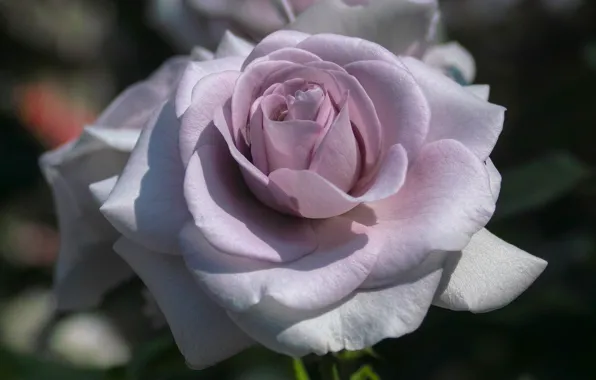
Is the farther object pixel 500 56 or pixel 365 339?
pixel 500 56

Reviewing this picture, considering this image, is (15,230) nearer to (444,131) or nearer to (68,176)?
(68,176)

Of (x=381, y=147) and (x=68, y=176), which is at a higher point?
(x=381, y=147)

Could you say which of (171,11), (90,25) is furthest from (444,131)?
(90,25)

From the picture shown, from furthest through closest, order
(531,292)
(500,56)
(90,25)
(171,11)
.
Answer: (90,25), (500,56), (531,292), (171,11)

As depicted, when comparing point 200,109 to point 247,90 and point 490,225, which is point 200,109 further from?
point 490,225

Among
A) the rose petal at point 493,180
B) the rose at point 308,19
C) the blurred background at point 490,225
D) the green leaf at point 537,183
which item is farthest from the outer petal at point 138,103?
the green leaf at point 537,183

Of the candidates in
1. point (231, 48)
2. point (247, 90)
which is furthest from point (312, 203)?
point (231, 48)

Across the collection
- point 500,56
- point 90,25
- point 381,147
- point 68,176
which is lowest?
point 90,25
